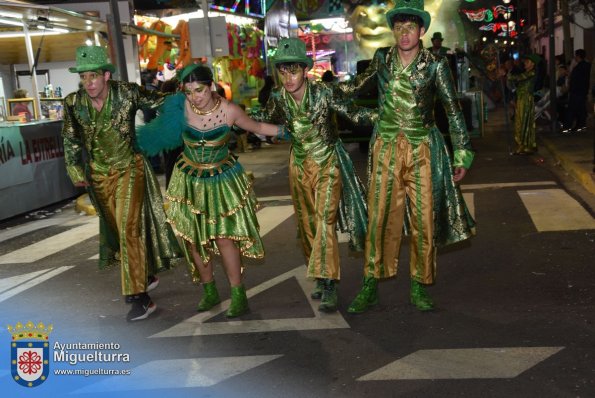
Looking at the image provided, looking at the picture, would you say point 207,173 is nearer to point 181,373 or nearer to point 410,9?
point 181,373

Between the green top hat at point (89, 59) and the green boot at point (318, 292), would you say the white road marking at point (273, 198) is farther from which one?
the green top hat at point (89, 59)

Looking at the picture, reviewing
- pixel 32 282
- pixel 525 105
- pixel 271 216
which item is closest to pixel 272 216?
pixel 271 216

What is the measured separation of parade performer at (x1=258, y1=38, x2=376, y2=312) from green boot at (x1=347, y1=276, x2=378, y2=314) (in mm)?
177

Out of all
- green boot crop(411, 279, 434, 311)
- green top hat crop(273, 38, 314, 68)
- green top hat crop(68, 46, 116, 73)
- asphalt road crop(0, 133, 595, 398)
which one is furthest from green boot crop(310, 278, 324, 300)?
green top hat crop(68, 46, 116, 73)

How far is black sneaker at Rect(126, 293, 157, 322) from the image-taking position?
604 centimetres

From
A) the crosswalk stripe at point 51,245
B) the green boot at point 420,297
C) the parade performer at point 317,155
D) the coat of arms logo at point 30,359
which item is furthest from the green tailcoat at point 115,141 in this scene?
the crosswalk stripe at point 51,245

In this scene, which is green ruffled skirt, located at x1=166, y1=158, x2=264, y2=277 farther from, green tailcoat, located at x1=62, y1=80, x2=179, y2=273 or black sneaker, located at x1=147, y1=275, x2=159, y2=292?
black sneaker, located at x1=147, y1=275, x2=159, y2=292

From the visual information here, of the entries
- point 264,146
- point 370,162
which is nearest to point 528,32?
point 264,146

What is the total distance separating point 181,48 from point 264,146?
365 cm

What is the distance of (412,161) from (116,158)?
2.21m

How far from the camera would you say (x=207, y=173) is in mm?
5781

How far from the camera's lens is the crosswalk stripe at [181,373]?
4512 mm

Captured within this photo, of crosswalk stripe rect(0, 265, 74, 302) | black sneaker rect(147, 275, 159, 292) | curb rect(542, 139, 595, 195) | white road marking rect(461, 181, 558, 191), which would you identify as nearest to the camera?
black sneaker rect(147, 275, 159, 292)

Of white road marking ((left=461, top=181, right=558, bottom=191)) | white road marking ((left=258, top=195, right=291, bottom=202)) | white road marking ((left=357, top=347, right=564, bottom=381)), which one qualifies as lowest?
white road marking ((left=461, top=181, right=558, bottom=191))
